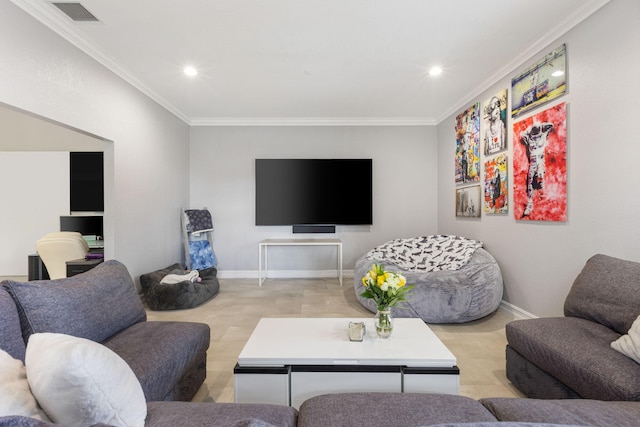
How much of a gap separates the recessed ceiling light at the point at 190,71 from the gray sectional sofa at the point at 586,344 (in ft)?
12.0

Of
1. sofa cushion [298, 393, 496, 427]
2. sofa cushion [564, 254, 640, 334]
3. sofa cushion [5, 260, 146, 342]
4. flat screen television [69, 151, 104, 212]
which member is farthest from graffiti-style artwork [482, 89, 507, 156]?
flat screen television [69, 151, 104, 212]

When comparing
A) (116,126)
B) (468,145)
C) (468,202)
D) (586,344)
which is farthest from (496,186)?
(116,126)

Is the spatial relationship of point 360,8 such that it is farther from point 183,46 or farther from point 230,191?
point 230,191

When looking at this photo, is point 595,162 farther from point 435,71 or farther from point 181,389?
point 181,389

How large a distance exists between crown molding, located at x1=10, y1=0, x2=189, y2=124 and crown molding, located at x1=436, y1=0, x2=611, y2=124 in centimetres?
376

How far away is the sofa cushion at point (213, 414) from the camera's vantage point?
3.40 ft

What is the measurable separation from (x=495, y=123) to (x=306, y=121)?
275cm

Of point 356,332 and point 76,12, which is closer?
point 356,332

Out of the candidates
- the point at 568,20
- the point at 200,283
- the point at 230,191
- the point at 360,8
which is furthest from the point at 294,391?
the point at 230,191

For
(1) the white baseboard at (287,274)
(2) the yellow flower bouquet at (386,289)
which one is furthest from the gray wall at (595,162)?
(1) the white baseboard at (287,274)

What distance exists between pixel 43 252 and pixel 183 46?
2713 mm

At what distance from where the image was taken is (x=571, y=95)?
2512mm

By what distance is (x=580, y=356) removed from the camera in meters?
1.50

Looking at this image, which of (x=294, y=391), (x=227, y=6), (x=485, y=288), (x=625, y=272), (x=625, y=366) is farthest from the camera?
(x=485, y=288)
